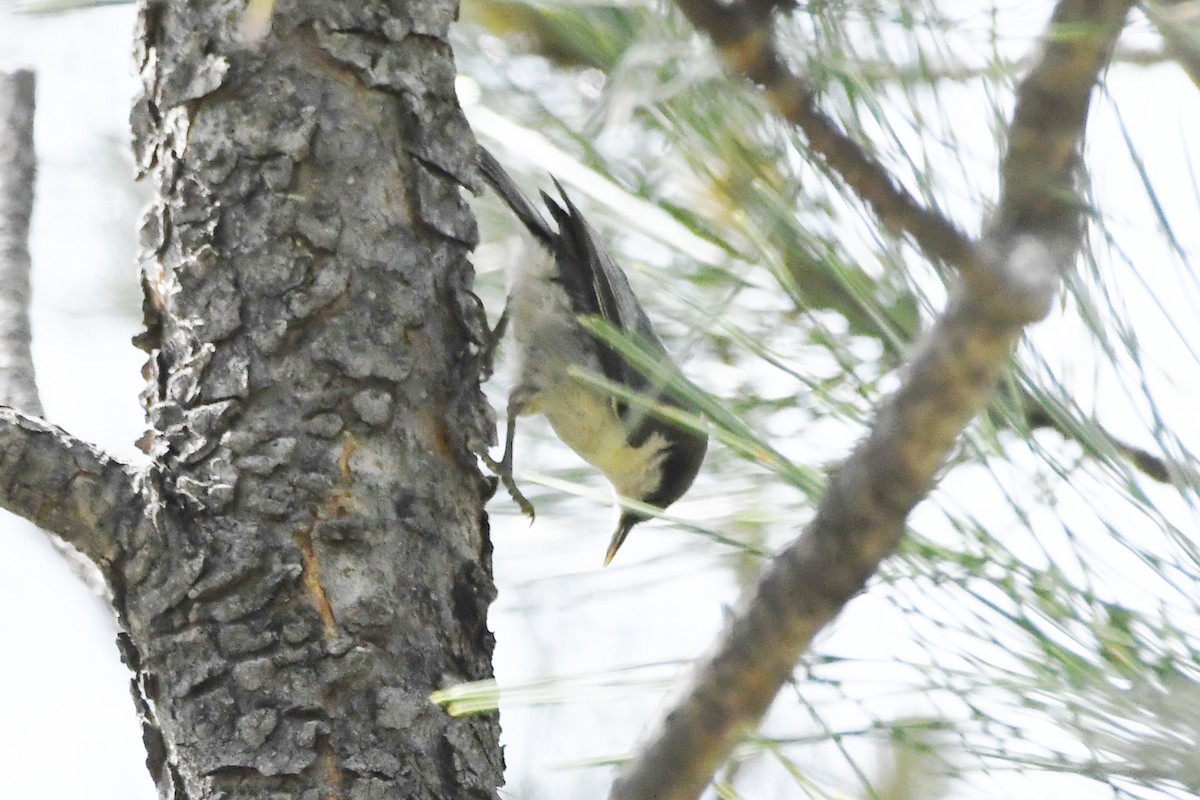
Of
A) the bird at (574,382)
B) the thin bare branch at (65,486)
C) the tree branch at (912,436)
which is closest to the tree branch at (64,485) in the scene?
the thin bare branch at (65,486)

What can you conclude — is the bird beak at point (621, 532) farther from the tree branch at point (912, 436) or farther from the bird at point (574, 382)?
the tree branch at point (912, 436)

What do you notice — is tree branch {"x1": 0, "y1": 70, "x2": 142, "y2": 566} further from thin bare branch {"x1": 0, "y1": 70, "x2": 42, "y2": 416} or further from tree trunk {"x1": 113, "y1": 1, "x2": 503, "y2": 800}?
thin bare branch {"x1": 0, "y1": 70, "x2": 42, "y2": 416}

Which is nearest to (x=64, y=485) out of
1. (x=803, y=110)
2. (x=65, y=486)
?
(x=65, y=486)

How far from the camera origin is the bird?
2.05 meters

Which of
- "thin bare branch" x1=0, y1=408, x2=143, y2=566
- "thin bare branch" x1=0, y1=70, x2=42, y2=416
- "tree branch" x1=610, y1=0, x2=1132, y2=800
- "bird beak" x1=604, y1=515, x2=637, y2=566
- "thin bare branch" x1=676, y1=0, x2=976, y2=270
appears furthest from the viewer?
"bird beak" x1=604, y1=515, x2=637, y2=566

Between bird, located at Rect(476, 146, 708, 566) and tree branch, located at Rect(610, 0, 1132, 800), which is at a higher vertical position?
tree branch, located at Rect(610, 0, 1132, 800)

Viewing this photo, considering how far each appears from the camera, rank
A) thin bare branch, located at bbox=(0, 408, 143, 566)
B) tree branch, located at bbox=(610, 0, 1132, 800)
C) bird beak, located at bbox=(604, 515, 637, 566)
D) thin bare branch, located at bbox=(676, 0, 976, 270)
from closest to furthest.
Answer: tree branch, located at bbox=(610, 0, 1132, 800), thin bare branch, located at bbox=(676, 0, 976, 270), thin bare branch, located at bbox=(0, 408, 143, 566), bird beak, located at bbox=(604, 515, 637, 566)

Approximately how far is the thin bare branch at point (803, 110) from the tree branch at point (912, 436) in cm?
22

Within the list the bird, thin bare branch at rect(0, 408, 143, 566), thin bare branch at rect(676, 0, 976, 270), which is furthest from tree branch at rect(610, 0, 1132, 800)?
the bird

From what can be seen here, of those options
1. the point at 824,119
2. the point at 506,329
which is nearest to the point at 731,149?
the point at 824,119

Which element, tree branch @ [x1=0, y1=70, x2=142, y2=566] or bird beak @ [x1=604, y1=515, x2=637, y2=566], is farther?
bird beak @ [x1=604, y1=515, x2=637, y2=566]

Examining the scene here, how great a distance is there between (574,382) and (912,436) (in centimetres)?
135

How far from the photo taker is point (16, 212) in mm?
1514

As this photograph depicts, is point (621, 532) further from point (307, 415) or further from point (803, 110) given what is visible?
point (803, 110)
